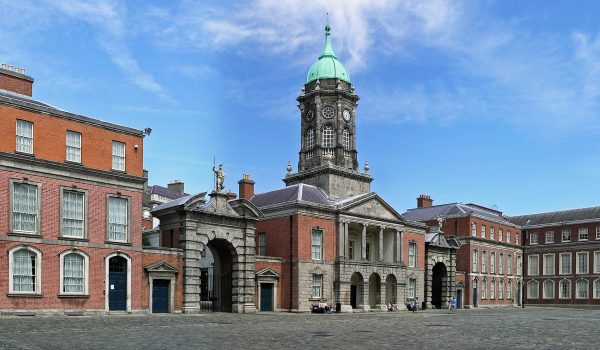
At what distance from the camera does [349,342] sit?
23016mm

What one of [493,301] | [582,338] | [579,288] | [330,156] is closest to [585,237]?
[579,288]

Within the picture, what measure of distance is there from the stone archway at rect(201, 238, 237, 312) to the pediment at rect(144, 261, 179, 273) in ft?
17.9

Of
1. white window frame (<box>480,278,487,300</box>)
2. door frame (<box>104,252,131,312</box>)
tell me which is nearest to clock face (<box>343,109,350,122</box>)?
white window frame (<box>480,278,487,300</box>)

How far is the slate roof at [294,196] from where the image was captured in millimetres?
55906

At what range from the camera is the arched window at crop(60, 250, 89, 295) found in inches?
1459

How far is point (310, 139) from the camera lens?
214 ft

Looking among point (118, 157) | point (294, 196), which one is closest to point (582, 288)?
point (294, 196)

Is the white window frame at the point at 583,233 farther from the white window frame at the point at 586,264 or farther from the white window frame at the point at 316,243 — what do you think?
the white window frame at the point at 316,243

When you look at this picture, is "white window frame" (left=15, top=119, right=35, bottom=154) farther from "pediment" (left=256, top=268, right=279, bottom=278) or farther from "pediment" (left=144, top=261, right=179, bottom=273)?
"pediment" (left=256, top=268, right=279, bottom=278)

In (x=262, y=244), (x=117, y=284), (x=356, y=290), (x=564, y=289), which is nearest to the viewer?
(x=117, y=284)

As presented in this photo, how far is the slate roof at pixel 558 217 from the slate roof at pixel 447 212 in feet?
36.1

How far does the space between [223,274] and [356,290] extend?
593 inches

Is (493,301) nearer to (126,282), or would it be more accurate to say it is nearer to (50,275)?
(126,282)

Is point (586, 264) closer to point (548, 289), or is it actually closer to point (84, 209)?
point (548, 289)
